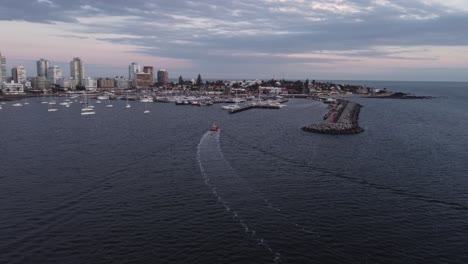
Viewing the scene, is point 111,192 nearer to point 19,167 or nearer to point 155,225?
point 155,225

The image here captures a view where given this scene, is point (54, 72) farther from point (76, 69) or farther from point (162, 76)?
point (162, 76)

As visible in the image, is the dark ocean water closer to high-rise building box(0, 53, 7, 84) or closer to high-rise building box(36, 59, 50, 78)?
high-rise building box(0, 53, 7, 84)

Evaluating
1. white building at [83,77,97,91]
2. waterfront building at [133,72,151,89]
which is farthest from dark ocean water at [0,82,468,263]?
waterfront building at [133,72,151,89]

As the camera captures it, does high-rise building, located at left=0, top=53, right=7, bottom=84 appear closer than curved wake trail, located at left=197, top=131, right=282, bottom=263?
No

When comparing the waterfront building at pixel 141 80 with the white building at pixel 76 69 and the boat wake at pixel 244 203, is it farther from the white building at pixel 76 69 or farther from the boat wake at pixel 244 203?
the boat wake at pixel 244 203

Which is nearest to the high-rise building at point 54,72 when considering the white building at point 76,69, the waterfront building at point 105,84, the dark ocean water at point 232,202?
the white building at point 76,69

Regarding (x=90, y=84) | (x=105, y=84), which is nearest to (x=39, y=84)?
(x=90, y=84)
